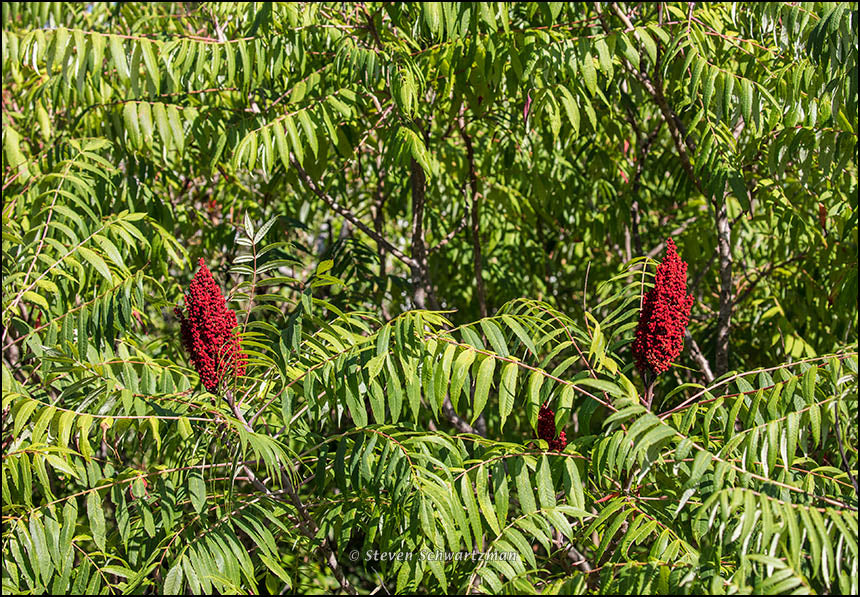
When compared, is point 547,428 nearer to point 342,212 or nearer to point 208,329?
point 208,329

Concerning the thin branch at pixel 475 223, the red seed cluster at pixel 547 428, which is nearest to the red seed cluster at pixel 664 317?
the red seed cluster at pixel 547 428

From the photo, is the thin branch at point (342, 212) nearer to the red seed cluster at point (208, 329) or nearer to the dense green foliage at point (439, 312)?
the dense green foliage at point (439, 312)

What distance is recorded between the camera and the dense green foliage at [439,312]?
2.08 metres

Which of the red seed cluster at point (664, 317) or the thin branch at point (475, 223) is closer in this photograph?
the red seed cluster at point (664, 317)

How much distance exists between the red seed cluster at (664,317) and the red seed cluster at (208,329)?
122 cm

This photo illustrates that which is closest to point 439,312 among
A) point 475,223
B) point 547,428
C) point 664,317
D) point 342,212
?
point 547,428

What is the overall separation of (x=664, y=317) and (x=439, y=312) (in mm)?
658

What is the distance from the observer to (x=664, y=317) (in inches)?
88.8

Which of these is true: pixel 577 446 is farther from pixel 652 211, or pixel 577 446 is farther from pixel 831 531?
pixel 652 211

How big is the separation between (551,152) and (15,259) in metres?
2.66

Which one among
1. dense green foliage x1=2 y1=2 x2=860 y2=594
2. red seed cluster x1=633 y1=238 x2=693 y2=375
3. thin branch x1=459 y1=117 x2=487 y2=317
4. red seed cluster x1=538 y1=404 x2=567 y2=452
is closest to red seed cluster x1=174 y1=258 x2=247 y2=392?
dense green foliage x1=2 y1=2 x2=860 y2=594

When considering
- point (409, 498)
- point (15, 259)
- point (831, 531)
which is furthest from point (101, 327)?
point (831, 531)

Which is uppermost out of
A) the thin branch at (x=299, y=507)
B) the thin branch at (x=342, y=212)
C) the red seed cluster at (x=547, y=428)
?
the thin branch at (x=342, y=212)

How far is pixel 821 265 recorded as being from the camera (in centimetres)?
390
